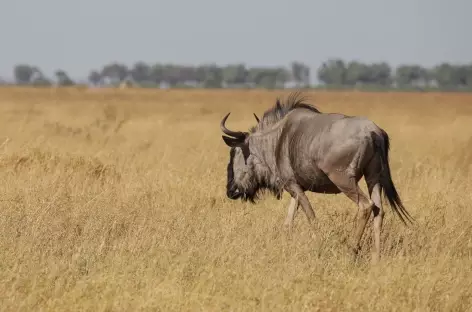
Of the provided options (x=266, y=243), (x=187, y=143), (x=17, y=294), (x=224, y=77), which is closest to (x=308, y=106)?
(x=266, y=243)

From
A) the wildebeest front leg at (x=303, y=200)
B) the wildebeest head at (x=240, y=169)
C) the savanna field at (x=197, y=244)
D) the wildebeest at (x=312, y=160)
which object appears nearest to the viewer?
the savanna field at (x=197, y=244)

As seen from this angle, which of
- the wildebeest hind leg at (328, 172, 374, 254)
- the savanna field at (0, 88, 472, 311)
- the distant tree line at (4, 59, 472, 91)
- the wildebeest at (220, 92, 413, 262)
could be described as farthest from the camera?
the distant tree line at (4, 59, 472, 91)

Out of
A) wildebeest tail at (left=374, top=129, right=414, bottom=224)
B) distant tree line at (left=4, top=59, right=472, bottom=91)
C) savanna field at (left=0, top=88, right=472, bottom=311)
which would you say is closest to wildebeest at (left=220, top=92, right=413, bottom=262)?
wildebeest tail at (left=374, top=129, right=414, bottom=224)

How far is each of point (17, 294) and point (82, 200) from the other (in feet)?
12.1

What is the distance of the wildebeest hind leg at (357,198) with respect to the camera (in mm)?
8455

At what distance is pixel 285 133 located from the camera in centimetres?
955

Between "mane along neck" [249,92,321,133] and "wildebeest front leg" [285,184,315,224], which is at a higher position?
"mane along neck" [249,92,321,133]

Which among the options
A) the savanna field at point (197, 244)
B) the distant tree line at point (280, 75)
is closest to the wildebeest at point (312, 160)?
the savanna field at point (197, 244)

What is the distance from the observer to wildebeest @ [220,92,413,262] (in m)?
8.57

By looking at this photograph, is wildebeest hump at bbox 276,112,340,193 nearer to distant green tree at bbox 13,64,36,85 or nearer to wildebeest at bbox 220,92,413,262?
wildebeest at bbox 220,92,413,262

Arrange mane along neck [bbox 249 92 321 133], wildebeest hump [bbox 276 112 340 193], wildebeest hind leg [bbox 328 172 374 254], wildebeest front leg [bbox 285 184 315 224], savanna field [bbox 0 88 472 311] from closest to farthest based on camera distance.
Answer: savanna field [bbox 0 88 472 311] → wildebeest hind leg [bbox 328 172 374 254] → wildebeest hump [bbox 276 112 340 193] → wildebeest front leg [bbox 285 184 315 224] → mane along neck [bbox 249 92 321 133]

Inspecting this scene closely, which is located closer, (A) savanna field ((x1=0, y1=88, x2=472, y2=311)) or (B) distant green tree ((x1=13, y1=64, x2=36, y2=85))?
(A) savanna field ((x1=0, y1=88, x2=472, y2=311))

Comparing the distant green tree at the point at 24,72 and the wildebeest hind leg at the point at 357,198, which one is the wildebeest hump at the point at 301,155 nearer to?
the wildebeest hind leg at the point at 357,198

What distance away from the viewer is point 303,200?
9.30 meters
